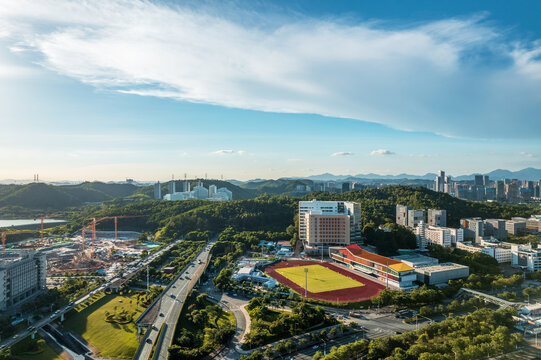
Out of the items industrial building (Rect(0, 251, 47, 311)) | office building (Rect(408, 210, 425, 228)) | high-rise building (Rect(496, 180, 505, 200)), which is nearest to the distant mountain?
high-rise building (Rect(496, 180, 505, 200))

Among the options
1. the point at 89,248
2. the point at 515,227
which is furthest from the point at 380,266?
the point at 89,248

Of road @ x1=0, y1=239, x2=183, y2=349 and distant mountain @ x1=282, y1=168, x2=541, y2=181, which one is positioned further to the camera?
distant mountain @ x1=282, y1=168, x2=541, y2=181

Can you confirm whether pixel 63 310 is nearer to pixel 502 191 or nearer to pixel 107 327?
pixel 107 327

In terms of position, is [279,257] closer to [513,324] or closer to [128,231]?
[513,324]

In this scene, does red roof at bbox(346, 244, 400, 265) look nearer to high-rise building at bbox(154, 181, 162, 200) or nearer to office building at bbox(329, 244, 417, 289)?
office building at bbox(329, 244, 417, 289)

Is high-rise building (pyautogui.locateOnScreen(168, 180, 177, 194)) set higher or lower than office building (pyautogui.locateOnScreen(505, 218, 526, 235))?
higher
